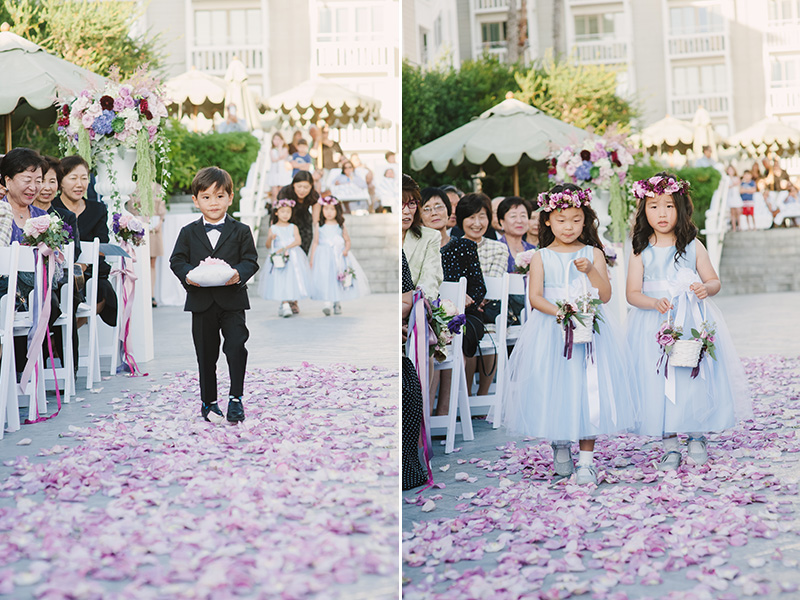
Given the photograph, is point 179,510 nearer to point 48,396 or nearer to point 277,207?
point 48,396

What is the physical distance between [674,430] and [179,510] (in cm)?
214

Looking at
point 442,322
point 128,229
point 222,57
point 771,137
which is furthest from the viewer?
point 771,137

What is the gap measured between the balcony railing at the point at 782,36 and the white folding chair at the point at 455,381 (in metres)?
22.0

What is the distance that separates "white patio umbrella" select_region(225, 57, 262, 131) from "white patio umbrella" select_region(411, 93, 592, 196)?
482 centimetres

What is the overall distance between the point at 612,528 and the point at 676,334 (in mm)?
1143

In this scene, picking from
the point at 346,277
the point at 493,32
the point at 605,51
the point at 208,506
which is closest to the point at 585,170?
the point at 346,277

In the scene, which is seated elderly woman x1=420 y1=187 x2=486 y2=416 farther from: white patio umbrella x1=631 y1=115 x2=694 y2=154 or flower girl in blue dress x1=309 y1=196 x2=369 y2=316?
white patio umbrella x1=631 y1=115 x2=694 y2=154

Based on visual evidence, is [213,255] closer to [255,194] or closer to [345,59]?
[255,194]

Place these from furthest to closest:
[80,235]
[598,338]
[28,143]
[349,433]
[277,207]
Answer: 1. [28,143]
2. [277,207]
3. [80,235]
4. [349,433]
5. [598,338]

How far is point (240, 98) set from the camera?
51.0ft

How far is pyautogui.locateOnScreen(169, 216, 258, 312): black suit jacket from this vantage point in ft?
16.3

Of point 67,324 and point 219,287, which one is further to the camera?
point 67,324

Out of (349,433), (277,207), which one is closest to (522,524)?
(349,433)

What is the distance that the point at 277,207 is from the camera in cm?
1043
